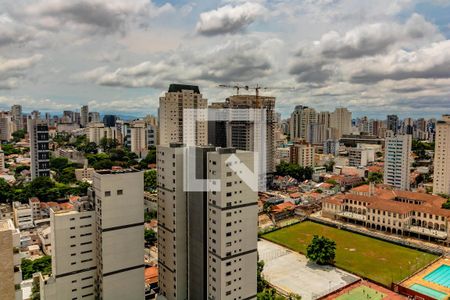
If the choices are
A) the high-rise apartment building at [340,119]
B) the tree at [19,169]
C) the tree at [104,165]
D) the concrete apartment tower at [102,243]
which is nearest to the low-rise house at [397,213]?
the concrete apartment tower at [102,243]

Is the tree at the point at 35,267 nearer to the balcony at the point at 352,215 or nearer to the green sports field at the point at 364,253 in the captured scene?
the green sports field at the point at 364,253

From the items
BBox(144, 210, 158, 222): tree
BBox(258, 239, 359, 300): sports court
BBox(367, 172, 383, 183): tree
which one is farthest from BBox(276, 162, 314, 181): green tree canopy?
BBox(258, 239, 359, 300): sports court

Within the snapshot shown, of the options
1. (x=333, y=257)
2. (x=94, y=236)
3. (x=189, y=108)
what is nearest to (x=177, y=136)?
(x=189, y=108)

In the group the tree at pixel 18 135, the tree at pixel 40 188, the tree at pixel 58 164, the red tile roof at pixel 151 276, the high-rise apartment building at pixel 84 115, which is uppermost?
the high-rise apartment building at pixel 84 115

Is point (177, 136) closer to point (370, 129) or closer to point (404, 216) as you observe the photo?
point (404, 216)

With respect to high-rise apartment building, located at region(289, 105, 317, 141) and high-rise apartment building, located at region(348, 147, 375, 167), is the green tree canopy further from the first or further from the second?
high-rise apartment building, located at region(289, 105, 317, 141)

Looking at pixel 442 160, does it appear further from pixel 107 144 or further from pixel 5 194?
pixel 107 144
